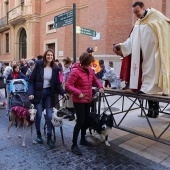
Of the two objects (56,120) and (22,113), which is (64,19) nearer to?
(22,113)

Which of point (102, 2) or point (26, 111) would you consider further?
point (102, 2)

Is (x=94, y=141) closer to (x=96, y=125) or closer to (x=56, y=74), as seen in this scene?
(x=96, y=125)

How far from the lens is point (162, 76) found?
11.8ft

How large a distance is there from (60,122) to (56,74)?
35.4 inches

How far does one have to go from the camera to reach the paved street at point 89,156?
3319 millimetres

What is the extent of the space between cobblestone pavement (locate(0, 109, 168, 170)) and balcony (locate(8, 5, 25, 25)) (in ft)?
56.1

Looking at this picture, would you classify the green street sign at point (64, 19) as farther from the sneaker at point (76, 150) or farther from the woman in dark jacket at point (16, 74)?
the sneaker at point (76, 150)

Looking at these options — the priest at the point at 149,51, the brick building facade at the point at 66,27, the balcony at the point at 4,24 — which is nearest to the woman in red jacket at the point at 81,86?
the priest at the point at 149,51

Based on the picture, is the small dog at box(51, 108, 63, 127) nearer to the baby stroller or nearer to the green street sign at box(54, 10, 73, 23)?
the baby stroller

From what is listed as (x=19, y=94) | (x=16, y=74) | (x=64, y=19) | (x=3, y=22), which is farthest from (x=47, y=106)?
(x=3, y=22)

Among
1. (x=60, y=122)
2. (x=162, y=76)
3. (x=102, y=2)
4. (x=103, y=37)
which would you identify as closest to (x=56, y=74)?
(x=60, y=122)

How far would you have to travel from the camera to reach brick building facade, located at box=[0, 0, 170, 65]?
12938mm

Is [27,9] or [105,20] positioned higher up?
[27,9]

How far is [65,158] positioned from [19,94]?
2.48 m
